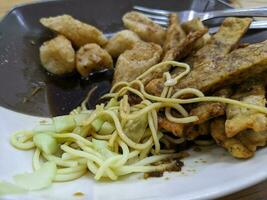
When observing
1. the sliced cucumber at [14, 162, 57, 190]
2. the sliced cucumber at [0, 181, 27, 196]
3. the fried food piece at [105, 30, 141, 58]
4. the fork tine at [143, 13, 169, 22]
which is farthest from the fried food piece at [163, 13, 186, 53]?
the sliced cucumber at [0, 181, 27, 196]

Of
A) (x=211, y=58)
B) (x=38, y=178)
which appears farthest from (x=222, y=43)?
(x=38, y=178)

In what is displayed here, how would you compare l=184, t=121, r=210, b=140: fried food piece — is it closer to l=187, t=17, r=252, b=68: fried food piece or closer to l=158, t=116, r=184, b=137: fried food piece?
l=158, t=116, r=184, b=137: fried food piece

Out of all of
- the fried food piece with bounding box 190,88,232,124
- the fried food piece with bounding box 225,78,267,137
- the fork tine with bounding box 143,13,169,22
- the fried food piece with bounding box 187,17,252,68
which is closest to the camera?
the fried food piece with bounding box 225,78,267,137

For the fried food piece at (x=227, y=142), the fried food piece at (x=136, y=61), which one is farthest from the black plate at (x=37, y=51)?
the fried food piece at (x=227, y=142)

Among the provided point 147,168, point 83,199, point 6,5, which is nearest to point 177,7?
point 6,5

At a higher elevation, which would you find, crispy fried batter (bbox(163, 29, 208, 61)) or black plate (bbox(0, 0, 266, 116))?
crispy fried batter (bbox(163, 29, 208, 61))

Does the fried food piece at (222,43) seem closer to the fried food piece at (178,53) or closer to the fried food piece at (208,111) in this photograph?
the fried food piece at (178,53)

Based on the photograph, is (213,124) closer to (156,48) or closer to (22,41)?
(156,48)
